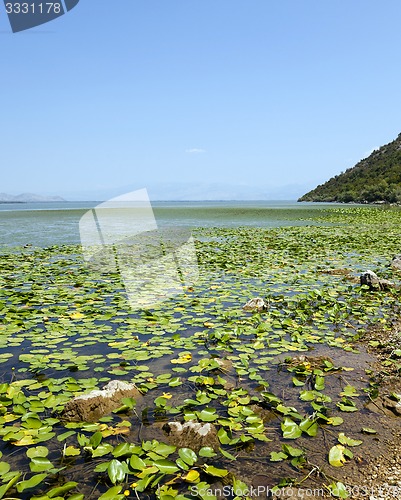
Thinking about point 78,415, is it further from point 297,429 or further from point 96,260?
point 96,260

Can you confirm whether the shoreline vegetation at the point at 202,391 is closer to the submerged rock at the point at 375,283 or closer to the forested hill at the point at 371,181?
the submerged rock at the point at 375,283

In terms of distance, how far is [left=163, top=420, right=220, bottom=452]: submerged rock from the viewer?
3.04 m

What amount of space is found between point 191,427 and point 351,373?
2287 millimetres

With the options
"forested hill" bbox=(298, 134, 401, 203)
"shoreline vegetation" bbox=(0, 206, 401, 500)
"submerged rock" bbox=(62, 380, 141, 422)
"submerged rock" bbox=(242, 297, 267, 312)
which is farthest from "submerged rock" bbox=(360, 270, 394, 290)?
"forested hill" bbox=(298, 134, 401, 203)

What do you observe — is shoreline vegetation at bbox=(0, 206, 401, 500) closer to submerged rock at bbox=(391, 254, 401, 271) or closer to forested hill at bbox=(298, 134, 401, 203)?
submerged rock at bbox=(391, 254, 401, 271)

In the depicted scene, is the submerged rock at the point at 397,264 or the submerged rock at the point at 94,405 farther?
the submerged rock at the point at 397,264

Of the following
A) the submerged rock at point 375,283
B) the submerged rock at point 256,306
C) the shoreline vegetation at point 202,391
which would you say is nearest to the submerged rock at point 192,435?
the shoreline vegetation at point 202,391

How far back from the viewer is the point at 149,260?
42.5 feet

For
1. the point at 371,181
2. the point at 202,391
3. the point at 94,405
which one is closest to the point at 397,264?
the point at 202,391

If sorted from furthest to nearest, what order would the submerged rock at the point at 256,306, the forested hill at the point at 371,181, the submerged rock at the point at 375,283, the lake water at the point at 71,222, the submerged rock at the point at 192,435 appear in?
the forested hill at the point at 371,181 → the lake water at the point at 71,222 → the submerged rock at the point at 375,283 → the submerged rock at the point at 256,306 → the submerged rock at the point at 192,435

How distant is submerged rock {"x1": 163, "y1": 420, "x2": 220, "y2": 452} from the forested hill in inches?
2898

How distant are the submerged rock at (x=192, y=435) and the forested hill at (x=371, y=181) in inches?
2898

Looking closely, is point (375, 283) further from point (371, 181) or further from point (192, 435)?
point (371, 181)

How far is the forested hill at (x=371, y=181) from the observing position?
248ft
